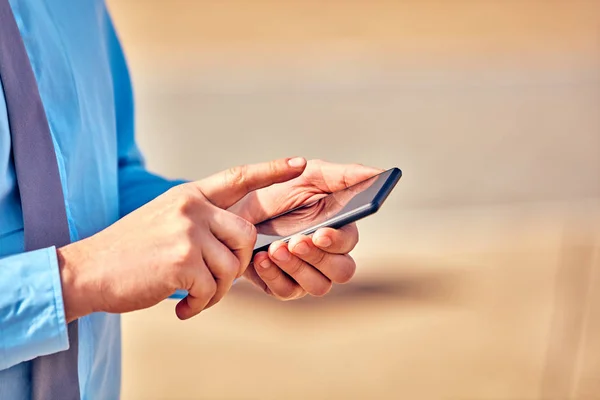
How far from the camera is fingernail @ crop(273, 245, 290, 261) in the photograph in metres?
1.14

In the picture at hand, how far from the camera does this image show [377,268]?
3.74 meters

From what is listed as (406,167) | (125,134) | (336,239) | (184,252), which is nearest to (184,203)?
(184,252)

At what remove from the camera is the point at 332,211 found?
3.92ft

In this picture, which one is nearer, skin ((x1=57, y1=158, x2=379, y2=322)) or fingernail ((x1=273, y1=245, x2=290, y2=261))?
skin ((x1=57, y1=158, x2=379, y2=322))

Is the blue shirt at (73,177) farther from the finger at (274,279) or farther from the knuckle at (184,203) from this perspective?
the finger at (274,279)

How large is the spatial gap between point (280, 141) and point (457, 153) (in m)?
1.38

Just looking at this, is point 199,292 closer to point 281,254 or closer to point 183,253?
point 183,253

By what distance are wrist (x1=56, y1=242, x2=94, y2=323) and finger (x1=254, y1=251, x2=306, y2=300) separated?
0.33 m

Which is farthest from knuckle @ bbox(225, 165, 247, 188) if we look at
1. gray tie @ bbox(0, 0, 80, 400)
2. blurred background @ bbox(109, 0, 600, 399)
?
blurred background @ bbox(109, 0, 600, 399)

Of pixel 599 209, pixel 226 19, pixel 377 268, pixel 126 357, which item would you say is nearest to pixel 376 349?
pixel 377 268

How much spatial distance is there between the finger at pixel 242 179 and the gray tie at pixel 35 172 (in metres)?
0.21

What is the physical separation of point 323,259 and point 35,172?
47 cm

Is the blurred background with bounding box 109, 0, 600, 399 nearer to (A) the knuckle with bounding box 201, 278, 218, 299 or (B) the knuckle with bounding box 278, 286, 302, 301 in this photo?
(B) the knuckle with bounding box 278, 286, 302, 301

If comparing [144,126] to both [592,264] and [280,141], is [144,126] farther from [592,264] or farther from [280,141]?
[592,264]
